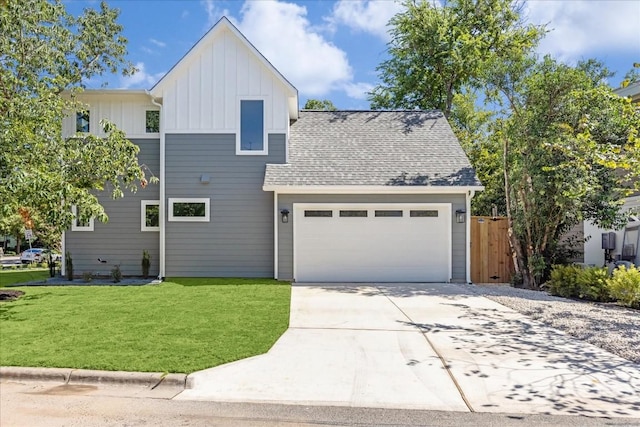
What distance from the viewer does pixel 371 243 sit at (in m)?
13.0

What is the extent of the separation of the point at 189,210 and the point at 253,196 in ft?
6.35

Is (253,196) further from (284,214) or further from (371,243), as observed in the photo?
(371,243)

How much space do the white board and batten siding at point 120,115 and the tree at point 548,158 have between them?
10524 millimetres

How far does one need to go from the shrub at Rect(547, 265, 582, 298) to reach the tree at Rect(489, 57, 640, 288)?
3.12 feet

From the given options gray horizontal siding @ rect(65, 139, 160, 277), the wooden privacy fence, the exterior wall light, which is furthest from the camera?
the wooden privacy fence

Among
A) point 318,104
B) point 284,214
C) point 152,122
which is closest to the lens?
point 284,214

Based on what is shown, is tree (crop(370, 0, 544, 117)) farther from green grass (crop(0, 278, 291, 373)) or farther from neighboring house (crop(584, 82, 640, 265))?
green grass (crop(0, 278, 291, 373))

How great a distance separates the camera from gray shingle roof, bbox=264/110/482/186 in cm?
1293

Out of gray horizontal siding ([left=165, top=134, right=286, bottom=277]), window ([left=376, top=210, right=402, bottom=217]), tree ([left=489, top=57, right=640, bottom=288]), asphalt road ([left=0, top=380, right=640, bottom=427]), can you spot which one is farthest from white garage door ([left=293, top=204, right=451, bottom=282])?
asphalt road ([left=0, top=380, right=640, bottom=427])

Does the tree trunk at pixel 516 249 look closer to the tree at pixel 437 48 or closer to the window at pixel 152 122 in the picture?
the tree at pixel 437 48

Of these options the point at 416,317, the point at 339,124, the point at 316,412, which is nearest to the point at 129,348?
the point at 316,412

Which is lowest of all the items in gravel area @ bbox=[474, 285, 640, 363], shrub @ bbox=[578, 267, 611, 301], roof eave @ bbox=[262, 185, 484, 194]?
gravel area @ bbox=[474, 285, 640, 363]

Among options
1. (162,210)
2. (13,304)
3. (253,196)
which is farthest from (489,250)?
(13,304)

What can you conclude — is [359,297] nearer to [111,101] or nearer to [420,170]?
[420,170]
